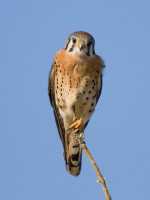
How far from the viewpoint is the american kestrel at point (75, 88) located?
278 inches

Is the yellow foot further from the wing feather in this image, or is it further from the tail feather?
the wing feather

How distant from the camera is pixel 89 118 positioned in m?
7.33

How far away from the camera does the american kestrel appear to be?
23.1ft

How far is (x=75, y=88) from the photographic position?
706 centimetres

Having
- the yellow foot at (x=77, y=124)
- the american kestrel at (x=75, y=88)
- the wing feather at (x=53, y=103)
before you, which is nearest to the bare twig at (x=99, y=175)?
the yellow foot at (x=77, y=124)

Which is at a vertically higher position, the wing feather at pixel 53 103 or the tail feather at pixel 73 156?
the wing feather at pixel 53 103

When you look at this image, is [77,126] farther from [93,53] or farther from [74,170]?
[93,53]

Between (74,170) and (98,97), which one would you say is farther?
(98,97)

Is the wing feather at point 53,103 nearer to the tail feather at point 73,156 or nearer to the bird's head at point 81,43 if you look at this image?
the tail feather at point 73,156

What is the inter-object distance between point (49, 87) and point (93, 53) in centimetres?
86

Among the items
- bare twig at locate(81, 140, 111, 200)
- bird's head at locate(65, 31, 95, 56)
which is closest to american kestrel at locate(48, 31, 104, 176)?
bird's head at locate(65, 31, 95, 56)

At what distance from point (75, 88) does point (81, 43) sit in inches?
25.9

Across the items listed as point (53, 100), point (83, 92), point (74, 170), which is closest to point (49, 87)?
point (53, 100)

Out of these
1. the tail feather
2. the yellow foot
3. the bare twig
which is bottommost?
the tail feather
